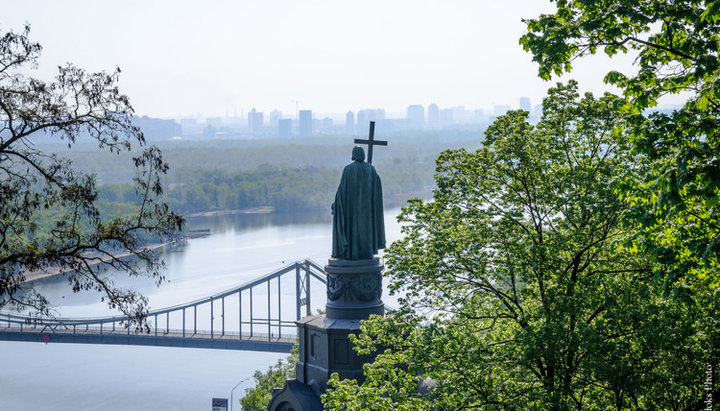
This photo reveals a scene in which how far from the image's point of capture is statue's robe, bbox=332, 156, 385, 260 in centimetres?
913

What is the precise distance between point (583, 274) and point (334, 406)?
8.54 feet

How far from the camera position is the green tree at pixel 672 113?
14.9 ft

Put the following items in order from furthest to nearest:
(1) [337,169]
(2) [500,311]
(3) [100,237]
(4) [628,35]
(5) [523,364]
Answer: (1) [337,169] → (2) [500,311] → (5) [523,364] → (3) [100,237] → (4) [628,35]

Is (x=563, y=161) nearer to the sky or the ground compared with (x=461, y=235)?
nearer to the sky

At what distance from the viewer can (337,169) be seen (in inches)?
4938

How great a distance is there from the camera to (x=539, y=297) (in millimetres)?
8023

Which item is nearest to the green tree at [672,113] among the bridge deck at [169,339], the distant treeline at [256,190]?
the bridge deck at [169,339]

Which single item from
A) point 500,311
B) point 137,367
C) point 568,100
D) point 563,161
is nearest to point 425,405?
point 500,311

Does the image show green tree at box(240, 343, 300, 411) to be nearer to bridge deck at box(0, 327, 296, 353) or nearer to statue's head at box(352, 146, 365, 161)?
statue's head at box(352, 146, 365, 161)

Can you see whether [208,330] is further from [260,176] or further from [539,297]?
[260,176]

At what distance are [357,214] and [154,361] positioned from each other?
101ft

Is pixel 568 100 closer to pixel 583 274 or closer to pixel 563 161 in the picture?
pixel 563 161

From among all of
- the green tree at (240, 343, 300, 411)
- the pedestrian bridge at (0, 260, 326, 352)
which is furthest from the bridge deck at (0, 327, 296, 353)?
the green tree at (240, 343, 300, 411)

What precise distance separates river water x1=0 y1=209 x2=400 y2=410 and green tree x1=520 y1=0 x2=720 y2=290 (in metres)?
15.2
